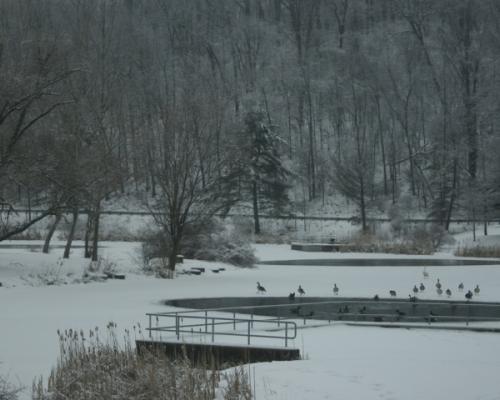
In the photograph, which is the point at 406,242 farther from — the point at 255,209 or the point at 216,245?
the point at 216,245

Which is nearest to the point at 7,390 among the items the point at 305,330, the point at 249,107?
the point at 305,330

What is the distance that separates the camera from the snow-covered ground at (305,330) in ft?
41.0

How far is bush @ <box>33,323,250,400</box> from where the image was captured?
11.5 metres

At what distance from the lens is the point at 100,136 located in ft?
117

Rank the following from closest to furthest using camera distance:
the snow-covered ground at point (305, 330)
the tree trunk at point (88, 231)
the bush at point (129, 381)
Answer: the bush at point (129, 381) < the snow-covered ground at point (305, 330) < the tree trunk at point (88, 231)

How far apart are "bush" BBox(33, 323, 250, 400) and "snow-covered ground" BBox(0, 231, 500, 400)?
0.69 meters

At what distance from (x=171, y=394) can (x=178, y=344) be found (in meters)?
4.62

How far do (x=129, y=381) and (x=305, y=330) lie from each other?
796 cm

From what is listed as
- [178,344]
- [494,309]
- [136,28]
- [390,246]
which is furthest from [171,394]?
[136,28]

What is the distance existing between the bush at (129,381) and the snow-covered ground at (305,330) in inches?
27.0

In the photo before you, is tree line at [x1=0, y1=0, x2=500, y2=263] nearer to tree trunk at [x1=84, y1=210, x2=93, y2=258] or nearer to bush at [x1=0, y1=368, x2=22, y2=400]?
tree trunk at [x1=84, y1=210, x2=93, y2=258]

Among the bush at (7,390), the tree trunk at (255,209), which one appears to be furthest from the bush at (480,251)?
the bush at (7,390)

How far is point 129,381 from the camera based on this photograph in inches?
503

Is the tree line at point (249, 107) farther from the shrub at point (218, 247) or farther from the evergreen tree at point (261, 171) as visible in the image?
the shrub at point (218, 247)
